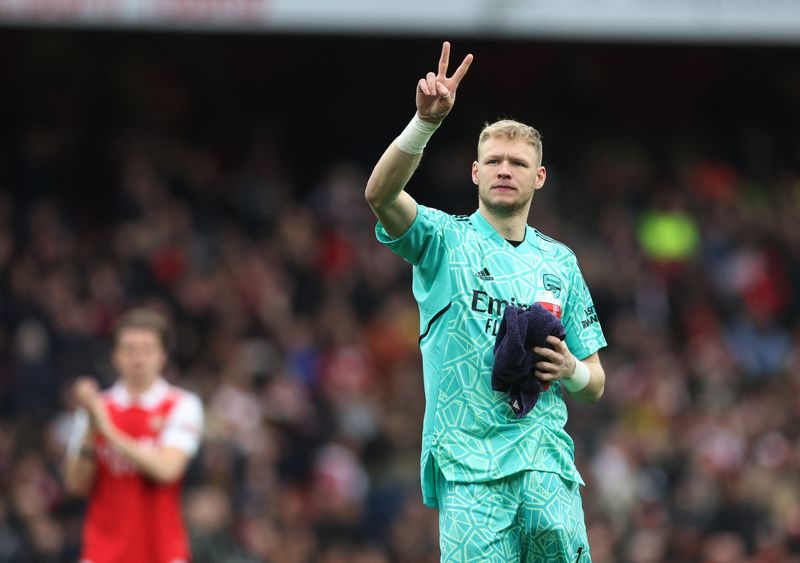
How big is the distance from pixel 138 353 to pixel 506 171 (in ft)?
10.1

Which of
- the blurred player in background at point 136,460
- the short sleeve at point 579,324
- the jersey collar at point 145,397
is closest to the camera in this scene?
the short sleeve at point 579,324

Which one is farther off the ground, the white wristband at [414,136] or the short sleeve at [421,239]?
the white wristband at [414,136]

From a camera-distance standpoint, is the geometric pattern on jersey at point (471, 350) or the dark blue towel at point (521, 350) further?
the geometric pattern on jersey at point (471, 350)

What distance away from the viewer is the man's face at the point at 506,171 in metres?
5.60

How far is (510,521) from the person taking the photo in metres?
5.42

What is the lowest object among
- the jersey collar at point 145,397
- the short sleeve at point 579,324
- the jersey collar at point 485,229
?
the jersey collar at point 145,397

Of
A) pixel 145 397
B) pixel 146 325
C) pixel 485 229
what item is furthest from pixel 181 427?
pixel 485 229

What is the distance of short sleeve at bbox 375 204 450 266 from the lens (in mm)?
A: 5520

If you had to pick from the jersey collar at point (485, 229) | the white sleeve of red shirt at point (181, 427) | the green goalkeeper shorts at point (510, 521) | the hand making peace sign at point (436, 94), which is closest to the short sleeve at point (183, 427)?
the white sleeve of red shirt at point (181, 427)

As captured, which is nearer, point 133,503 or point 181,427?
point 133,503

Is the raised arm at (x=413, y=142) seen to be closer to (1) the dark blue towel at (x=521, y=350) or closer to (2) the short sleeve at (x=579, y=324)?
(1) the dark blue towel at (x=521, y=350)

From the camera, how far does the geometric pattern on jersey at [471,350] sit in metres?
5.48

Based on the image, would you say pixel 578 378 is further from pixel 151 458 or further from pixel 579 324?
pixel 151 458

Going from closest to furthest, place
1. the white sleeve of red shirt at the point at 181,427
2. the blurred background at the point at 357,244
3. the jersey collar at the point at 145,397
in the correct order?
1. the white sleeve of red shirt at the point at 181,427
2. the jersey collar at the point at 145,397
3. the blurred background at the point at 357,244
